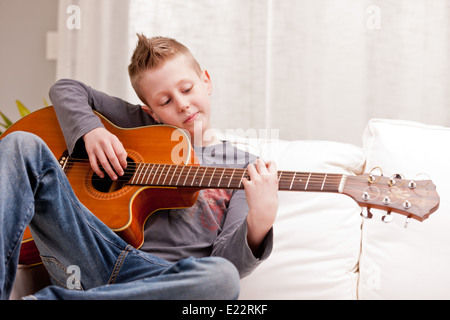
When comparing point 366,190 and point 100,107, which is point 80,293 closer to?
point 366,190

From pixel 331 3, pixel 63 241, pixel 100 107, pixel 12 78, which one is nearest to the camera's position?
pixel 63 241

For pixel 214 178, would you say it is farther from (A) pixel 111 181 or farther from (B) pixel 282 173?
(A) pixel 111 181

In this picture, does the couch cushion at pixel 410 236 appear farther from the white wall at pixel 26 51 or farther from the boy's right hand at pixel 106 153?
the white wall at pixel 26 51

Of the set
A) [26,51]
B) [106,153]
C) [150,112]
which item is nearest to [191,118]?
[150,112]

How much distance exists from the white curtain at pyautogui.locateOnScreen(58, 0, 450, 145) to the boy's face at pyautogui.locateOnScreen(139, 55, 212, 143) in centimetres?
64

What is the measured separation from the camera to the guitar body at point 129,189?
3.94ft

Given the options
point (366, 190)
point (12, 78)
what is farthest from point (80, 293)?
point (12, 78)

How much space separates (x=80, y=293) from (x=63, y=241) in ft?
0.62

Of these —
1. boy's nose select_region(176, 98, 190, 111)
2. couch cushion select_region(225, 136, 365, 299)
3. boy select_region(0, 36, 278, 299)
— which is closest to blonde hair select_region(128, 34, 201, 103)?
boy select_region(0, 36, 278, 299)

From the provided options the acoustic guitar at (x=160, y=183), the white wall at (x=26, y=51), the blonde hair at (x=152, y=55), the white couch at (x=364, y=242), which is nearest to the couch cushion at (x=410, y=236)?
the white couch at (x=364, y=242)

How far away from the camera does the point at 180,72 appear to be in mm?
1414

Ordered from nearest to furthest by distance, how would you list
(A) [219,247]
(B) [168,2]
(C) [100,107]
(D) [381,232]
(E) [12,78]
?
(A) [219,247], (D) [381,232], (C) [100,107], (B) [168,2], (E) [12,78]

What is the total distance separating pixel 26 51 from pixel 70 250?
1.65 meters

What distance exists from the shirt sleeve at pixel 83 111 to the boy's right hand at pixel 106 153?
3cm
